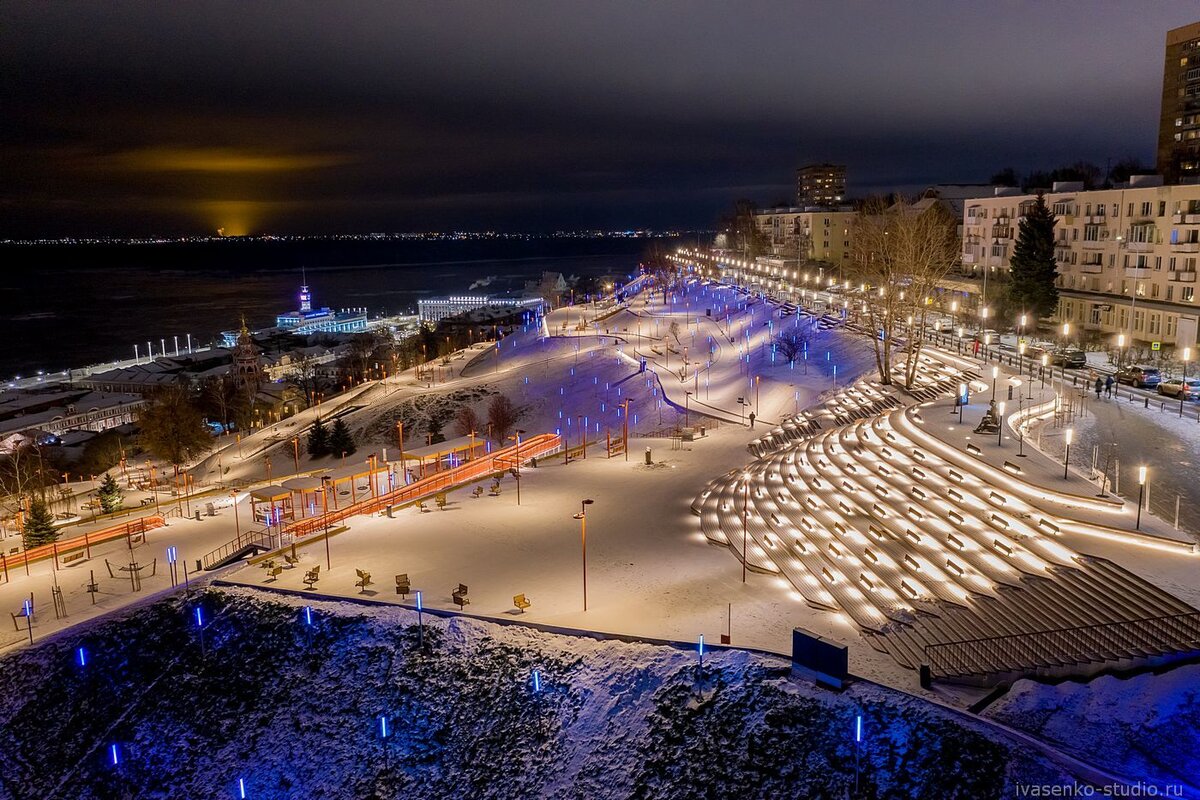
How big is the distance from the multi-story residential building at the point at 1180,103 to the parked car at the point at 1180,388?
64618mm

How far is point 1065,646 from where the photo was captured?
43.3ft

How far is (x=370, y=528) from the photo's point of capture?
25.4 meters

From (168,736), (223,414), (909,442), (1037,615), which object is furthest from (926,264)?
(223,414)

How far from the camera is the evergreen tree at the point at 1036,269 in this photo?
137ft

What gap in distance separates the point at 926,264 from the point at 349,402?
44.2m

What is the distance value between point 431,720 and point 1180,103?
97.6 metres

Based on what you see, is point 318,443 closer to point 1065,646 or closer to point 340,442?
point 340,442

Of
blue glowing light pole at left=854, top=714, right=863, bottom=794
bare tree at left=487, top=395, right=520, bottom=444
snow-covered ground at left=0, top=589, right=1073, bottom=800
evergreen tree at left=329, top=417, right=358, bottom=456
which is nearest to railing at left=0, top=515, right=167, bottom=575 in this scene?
snow-covered ground at left=0, top=589, right=1073, bottom=800

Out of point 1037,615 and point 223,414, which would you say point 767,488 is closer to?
point 1037,615

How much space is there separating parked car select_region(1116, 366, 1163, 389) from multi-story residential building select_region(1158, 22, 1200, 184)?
2482 inches

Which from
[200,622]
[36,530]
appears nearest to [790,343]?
[200,622]

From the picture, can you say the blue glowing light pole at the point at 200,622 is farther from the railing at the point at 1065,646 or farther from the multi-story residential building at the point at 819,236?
the multi-story residential building at the point at 819,236

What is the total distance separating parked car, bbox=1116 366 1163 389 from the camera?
93.5 feet

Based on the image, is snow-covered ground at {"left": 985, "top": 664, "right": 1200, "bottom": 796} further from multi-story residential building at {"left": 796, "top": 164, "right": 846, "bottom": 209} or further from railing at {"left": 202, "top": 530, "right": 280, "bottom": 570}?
multi-story residential building at {"left": 796, "top": 164, "right": 846, "bottom": 209}
